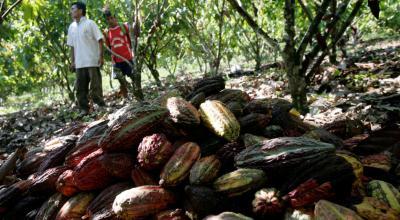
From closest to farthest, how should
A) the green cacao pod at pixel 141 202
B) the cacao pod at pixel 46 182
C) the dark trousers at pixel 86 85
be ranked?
the green cacao pod at pixel 141 202 → the cacao pod at pixel 46 182 → the dark trousers at pixel 86 85

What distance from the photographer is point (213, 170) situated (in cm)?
173

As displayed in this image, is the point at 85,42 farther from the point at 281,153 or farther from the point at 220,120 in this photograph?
the point at 281,153

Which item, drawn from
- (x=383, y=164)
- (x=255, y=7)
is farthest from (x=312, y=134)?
(x=255, y=7)

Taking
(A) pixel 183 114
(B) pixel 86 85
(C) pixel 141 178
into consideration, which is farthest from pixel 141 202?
(B) pixel 86 85

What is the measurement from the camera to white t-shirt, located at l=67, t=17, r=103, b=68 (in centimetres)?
582

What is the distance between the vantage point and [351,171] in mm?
1560

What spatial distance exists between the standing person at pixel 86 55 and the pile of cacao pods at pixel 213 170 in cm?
374

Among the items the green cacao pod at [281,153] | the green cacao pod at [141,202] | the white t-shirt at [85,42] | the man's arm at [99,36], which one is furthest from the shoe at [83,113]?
the green cacao pod at [281,153]

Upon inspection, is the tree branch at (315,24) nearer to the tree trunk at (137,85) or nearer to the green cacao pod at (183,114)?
the green cacao pod at (183,114)

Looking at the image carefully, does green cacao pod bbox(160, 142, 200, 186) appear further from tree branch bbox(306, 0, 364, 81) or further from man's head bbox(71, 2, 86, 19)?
man's head bbox(71, 2, 86, 19)

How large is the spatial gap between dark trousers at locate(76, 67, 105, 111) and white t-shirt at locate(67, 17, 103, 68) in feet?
0.40

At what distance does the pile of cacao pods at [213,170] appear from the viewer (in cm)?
154

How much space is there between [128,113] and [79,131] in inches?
33.1

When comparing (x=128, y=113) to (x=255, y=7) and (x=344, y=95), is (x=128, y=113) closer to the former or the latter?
Answer: (x=344, y=95)
